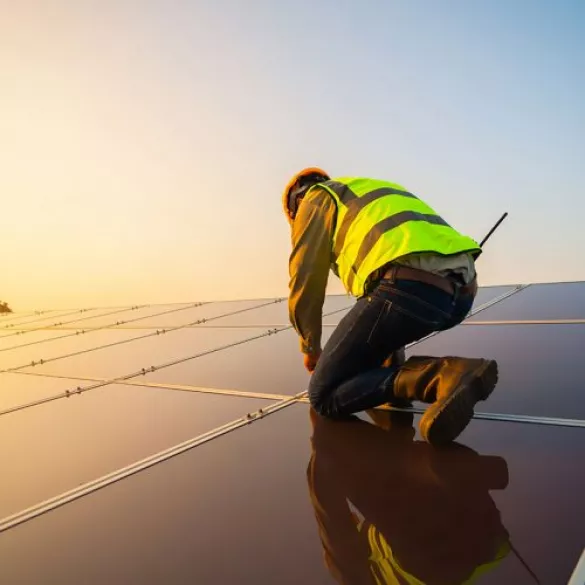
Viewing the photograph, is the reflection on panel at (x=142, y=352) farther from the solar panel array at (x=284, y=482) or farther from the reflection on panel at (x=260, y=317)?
the solar panel array at (x=284, y=482)

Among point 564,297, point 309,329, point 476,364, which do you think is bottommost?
point 564,297

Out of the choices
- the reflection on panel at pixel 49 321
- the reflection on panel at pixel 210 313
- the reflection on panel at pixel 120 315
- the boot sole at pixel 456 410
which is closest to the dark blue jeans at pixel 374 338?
the boot sole at pixel 456 410

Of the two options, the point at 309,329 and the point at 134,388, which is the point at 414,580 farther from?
the point at 134,388

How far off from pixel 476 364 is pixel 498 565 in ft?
2.91

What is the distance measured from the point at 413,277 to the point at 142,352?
10.9 feet

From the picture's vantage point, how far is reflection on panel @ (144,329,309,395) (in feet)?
10.3

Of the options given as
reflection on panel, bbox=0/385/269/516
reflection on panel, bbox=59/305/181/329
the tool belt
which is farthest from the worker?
reflection on panel, bbox=59/305/181/329

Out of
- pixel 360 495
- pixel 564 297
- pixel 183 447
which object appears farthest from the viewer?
pixel 564 297

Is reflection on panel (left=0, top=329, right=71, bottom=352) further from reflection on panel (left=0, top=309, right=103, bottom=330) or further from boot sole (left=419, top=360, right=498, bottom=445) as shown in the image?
boot sole (left=419, top=360, right=498, bottom=445)

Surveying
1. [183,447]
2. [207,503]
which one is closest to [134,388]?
[183,447]

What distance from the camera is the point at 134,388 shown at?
11.5 ft

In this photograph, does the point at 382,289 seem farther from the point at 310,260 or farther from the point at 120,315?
the point at 120,315

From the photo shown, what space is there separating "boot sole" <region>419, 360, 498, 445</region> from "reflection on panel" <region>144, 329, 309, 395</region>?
1112 millimetres

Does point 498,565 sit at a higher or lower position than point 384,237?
lower
